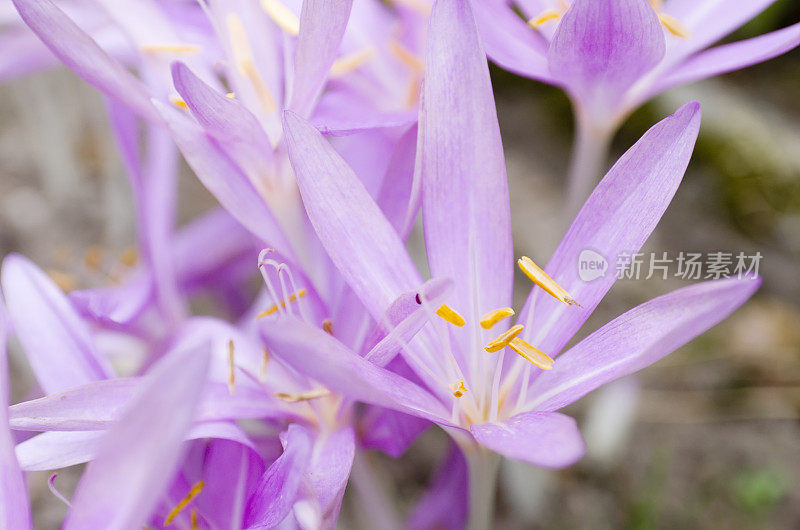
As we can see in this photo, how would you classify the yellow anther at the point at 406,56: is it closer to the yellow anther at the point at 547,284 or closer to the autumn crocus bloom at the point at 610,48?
the autumn crocus bloom at the point at 610,48

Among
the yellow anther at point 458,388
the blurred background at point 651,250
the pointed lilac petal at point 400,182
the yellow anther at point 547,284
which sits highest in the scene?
the pointed lilac petal at point 400,182

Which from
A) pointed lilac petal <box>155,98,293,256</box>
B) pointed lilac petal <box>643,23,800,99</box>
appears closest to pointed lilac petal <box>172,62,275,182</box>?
pointed lilac petal <box>155,98,293,256</box>

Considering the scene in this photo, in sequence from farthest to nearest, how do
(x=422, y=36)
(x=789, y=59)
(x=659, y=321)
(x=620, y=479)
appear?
1. (x=789, y=59)
2. (x=620, y=479)
3. (x=422, y=36)
4. (x=659, y=321)

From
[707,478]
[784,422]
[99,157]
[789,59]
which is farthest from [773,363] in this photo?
[99,157]

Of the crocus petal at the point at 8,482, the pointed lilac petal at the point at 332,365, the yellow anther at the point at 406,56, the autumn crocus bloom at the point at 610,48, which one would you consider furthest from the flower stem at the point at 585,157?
the crocus petal at the point at 8,482

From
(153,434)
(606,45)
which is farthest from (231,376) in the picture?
(606,45)

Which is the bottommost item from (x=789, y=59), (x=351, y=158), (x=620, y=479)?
(x=620, y=479)

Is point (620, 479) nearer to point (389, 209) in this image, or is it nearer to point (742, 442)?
point (742, 442)
